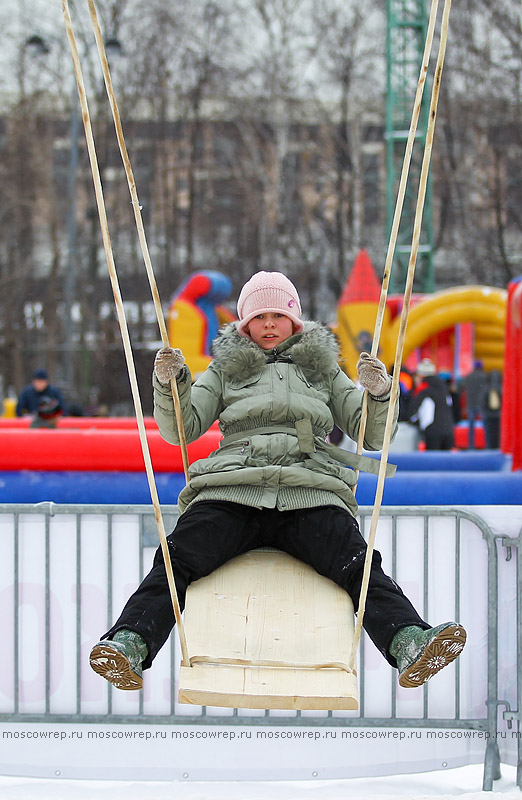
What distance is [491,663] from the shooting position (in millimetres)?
3795

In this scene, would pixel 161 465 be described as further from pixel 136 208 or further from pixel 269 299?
pixel 136 208

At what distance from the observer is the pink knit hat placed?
3266mm

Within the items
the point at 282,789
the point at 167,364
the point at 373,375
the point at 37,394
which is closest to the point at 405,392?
the point at 37,394

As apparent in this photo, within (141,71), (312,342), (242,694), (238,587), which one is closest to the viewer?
(242,694)

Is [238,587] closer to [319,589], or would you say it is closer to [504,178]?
[319,589]

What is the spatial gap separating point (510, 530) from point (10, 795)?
2222 millimetres

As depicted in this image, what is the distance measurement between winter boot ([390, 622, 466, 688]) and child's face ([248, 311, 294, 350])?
1.13m

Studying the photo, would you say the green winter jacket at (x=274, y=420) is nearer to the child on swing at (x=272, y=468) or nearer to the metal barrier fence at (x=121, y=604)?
the child on swing at (x=272, y=468)

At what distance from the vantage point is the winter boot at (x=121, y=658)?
256cm

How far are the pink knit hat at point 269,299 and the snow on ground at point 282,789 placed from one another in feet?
5.96

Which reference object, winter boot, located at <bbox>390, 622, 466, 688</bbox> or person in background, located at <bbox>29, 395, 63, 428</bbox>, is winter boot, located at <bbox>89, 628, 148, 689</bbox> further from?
person in background, located at <bbox>29, 395, 63, 428</bbox>

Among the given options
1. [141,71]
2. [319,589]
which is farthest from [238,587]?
[141,71]

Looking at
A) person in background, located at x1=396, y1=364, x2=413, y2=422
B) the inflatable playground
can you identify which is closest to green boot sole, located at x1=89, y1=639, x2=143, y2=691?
the inflatable playground

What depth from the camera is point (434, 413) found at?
9688mm
